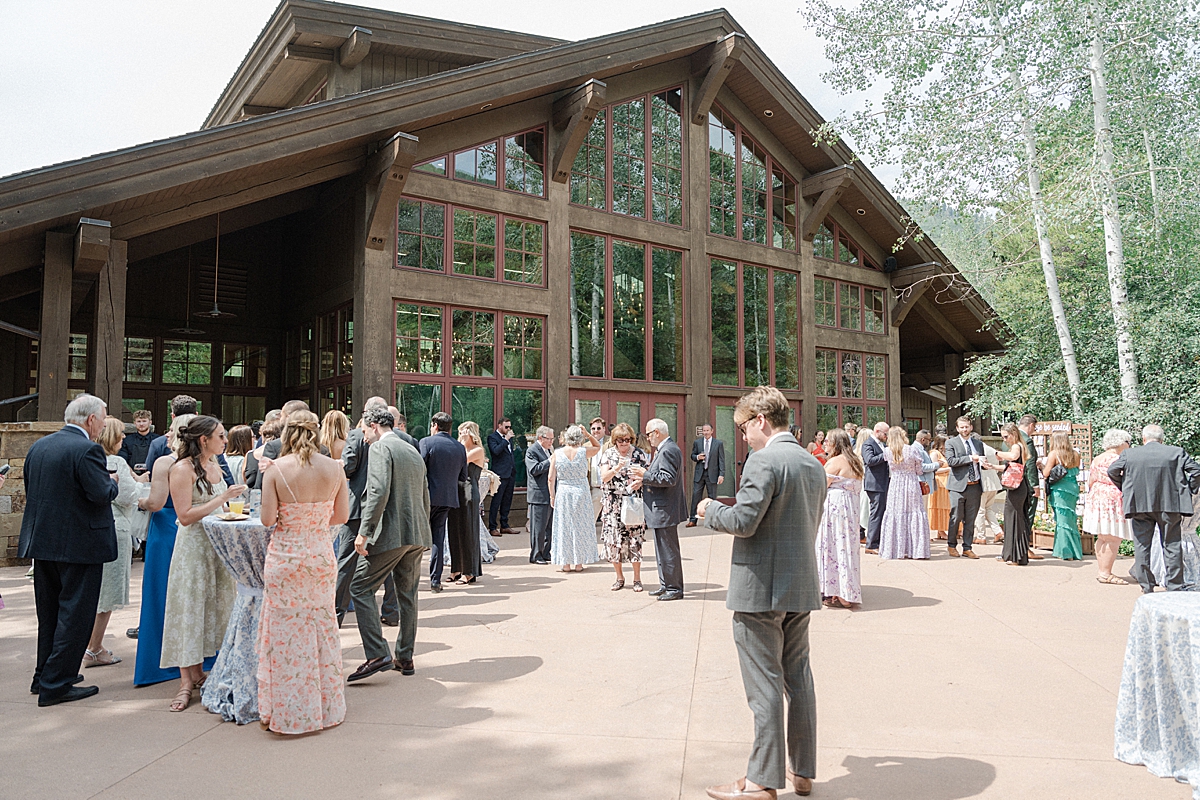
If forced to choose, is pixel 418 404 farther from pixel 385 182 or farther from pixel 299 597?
pixel 299 597

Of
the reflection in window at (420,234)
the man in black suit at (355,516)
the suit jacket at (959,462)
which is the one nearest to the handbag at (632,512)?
the man in black suit at (355,516)

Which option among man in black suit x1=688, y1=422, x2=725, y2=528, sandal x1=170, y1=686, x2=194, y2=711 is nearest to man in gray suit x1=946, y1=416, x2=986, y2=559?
man in black suit x1=688, y1=422, x2=725, y2=528

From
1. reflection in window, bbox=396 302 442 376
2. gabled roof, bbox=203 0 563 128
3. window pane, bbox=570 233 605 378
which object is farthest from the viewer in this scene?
window pane, bbox=570 233 605 378

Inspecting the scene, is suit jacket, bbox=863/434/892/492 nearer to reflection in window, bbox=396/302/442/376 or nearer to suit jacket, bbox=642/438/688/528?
suit jacket, bbox=642/438/688/528

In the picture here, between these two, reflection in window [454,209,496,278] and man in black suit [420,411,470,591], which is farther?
reflection in window [454,209,496,278]

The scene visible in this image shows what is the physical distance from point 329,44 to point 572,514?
8474 millimetres

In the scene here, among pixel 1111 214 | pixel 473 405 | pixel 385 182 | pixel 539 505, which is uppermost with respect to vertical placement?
pixel 1111 214

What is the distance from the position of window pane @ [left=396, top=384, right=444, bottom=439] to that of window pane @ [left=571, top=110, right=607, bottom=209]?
180 inches

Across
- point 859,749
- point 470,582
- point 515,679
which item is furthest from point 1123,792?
point 470,582

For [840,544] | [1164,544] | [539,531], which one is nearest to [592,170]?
[539,531]

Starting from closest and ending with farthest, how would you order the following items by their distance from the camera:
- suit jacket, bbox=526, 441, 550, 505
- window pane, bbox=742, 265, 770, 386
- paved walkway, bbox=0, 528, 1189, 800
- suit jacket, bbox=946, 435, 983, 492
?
paved walkway, bbox=0, 528, 1189, 800 < suit jacket, bbox=526, 441, 550, 505 < suit jacket, bbox=946, 435, 983, 492 < window pane, bbox=742, 265, 770, 386

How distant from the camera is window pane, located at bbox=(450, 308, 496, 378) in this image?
1289 centimetres

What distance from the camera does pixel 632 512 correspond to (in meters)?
8.20

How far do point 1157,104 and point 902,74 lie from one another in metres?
5.56
